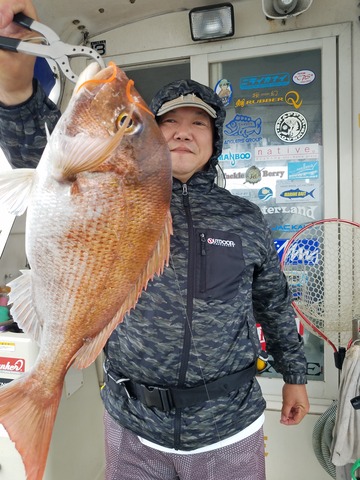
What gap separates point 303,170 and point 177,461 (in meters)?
2.27

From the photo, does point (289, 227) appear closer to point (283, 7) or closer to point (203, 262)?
point (283, 7)

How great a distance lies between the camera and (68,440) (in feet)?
8.63

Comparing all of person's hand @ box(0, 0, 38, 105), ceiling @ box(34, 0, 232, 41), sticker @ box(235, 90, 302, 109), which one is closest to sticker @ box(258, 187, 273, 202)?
sticker @ box(235, 90, 302, 109)

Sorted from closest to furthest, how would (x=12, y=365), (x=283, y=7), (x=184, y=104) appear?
(x=184, y=104)
(x=12, y=365)
(x=283, y=7)

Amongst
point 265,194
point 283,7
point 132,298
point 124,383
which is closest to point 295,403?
point 124,383

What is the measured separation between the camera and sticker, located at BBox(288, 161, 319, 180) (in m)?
3.01

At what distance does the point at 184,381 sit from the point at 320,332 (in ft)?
4.80

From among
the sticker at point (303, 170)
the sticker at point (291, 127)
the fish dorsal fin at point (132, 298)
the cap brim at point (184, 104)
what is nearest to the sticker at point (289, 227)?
the sticker at point (303, 170)

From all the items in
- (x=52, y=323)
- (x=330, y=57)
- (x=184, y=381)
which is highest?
(x=330, y=57)

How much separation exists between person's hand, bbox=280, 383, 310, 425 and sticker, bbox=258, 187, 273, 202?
1610mm

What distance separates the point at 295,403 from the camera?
190cm

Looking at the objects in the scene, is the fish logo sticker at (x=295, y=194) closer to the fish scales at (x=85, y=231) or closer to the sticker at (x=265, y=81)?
the sticker at (x=265, y=81)

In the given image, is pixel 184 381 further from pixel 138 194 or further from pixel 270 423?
pixel 270 423

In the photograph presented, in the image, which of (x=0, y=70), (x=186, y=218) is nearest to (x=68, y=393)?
(x=186, y=218)
